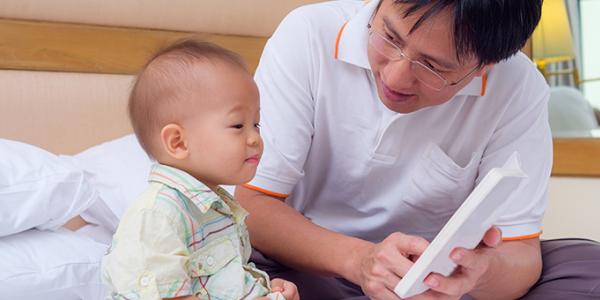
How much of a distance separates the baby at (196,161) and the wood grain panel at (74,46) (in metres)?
0.76

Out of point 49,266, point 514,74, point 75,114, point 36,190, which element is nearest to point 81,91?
point 75,114

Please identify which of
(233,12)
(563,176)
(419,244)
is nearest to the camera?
(419,244)

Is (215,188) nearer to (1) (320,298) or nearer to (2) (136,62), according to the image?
(1) (320,298)

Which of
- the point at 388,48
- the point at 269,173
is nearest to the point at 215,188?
the point at 269,173

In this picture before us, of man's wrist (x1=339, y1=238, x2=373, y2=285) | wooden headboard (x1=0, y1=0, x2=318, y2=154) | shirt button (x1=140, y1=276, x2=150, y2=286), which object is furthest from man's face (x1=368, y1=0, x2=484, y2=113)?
wooden headboard (x1=0, y1=0, x2=318, y2=154)

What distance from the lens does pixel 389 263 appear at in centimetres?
115

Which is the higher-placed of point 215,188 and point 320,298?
point 215,188

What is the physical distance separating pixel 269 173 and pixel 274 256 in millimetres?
170

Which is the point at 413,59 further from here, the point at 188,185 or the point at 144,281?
the point at 144,281

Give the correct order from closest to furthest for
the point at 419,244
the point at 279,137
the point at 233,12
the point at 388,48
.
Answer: the point at 419,244
the point at 388,48
the point at 279,137
the point at 233,12

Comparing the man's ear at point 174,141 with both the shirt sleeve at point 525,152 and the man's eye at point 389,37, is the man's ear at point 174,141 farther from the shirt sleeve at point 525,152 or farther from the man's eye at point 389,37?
the shirt sleeve at point 525,152

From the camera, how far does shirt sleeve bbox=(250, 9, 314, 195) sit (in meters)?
1.44

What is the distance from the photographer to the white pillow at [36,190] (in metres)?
1.41

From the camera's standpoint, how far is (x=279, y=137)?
144cm
